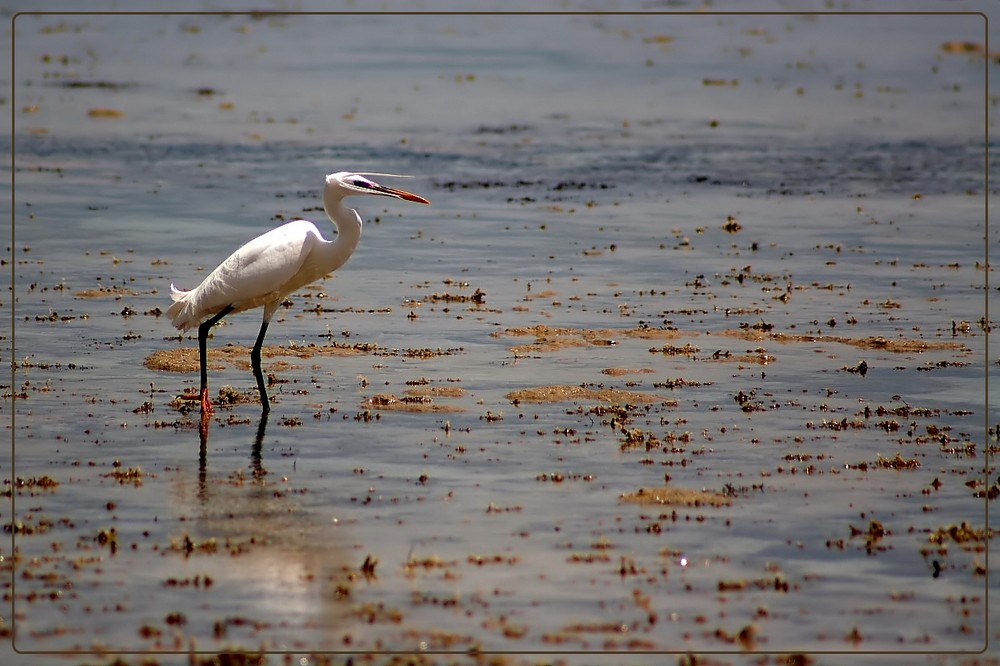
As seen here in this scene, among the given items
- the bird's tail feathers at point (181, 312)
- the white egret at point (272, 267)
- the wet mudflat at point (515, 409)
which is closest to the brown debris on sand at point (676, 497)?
the wet mudflat at point (515, 409)

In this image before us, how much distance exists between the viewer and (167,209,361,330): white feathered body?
1202cm

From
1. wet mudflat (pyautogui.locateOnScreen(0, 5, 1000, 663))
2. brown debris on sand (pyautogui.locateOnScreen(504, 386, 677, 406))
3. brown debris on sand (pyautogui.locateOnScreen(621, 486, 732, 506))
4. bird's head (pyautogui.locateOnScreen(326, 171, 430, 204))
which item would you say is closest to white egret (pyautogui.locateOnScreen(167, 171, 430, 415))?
bird's head (pyautogui.locateOnScreen(326, 171, 430, 204))

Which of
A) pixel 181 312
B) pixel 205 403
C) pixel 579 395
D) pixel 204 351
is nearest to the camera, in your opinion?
pixel 205 403

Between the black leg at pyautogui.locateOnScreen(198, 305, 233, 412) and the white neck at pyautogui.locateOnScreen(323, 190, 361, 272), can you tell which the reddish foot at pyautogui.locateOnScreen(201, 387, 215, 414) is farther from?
the white neck at pyautogui.locateOnScreen(323, 190, 361, 272)

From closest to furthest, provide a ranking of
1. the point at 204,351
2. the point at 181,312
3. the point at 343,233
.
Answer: the point at 204,351, the point at 343,233, the point at 181,312

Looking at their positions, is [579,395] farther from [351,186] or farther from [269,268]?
[269,268]

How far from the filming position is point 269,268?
12000mm

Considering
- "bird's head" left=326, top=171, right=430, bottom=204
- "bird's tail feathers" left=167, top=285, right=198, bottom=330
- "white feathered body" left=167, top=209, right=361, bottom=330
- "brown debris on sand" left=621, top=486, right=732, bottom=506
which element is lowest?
"brown debris on sand" left=621, top=486, right=732, bottom=506

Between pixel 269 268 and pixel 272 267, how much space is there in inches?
1.0

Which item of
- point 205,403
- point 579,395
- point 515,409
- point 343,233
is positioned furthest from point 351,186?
point 579,395

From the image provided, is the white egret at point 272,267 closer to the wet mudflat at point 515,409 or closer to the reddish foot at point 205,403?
the reddish foot at point 205,403

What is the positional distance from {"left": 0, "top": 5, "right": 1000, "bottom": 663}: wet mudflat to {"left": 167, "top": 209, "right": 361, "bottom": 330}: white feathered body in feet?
2.65

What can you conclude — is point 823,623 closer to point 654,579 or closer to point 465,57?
point 654,579

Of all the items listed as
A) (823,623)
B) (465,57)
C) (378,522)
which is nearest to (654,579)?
(823,623)
